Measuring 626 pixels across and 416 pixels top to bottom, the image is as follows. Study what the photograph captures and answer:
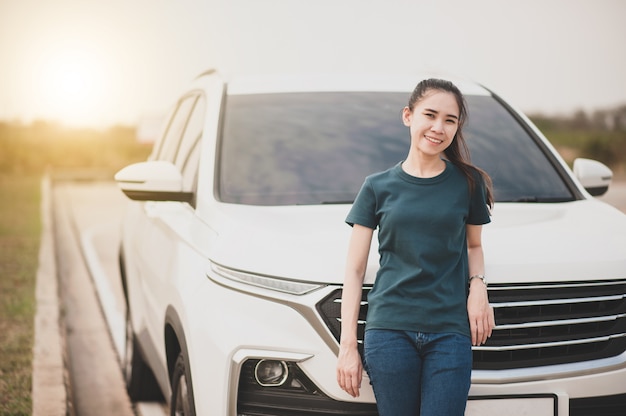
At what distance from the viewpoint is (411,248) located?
254cm

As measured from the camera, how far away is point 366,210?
259cm

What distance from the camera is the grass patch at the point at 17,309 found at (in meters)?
5.26

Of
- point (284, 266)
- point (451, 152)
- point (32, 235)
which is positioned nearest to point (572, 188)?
point (451, 152)

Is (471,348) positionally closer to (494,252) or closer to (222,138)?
(494,252)

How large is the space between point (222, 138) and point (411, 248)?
66.8 inches

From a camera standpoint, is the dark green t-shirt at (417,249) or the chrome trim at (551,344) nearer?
the dark green t-shirt at (417,249)

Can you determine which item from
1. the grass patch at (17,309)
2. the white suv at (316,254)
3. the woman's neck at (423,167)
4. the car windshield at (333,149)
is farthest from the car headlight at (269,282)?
the grass patch at (17,309)

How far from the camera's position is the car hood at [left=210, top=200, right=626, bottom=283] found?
2809 mm

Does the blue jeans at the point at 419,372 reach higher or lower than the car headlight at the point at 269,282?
lower

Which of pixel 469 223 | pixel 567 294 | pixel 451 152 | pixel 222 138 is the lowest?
pixel 567 294

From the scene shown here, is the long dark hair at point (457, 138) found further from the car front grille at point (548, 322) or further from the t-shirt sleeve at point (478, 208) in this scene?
the car front grille at point (548, 322)

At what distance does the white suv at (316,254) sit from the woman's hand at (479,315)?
0.14 metres

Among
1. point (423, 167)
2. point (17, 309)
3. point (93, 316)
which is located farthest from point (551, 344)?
point (17, 309)

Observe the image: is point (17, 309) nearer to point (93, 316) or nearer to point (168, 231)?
point (93, 316)
